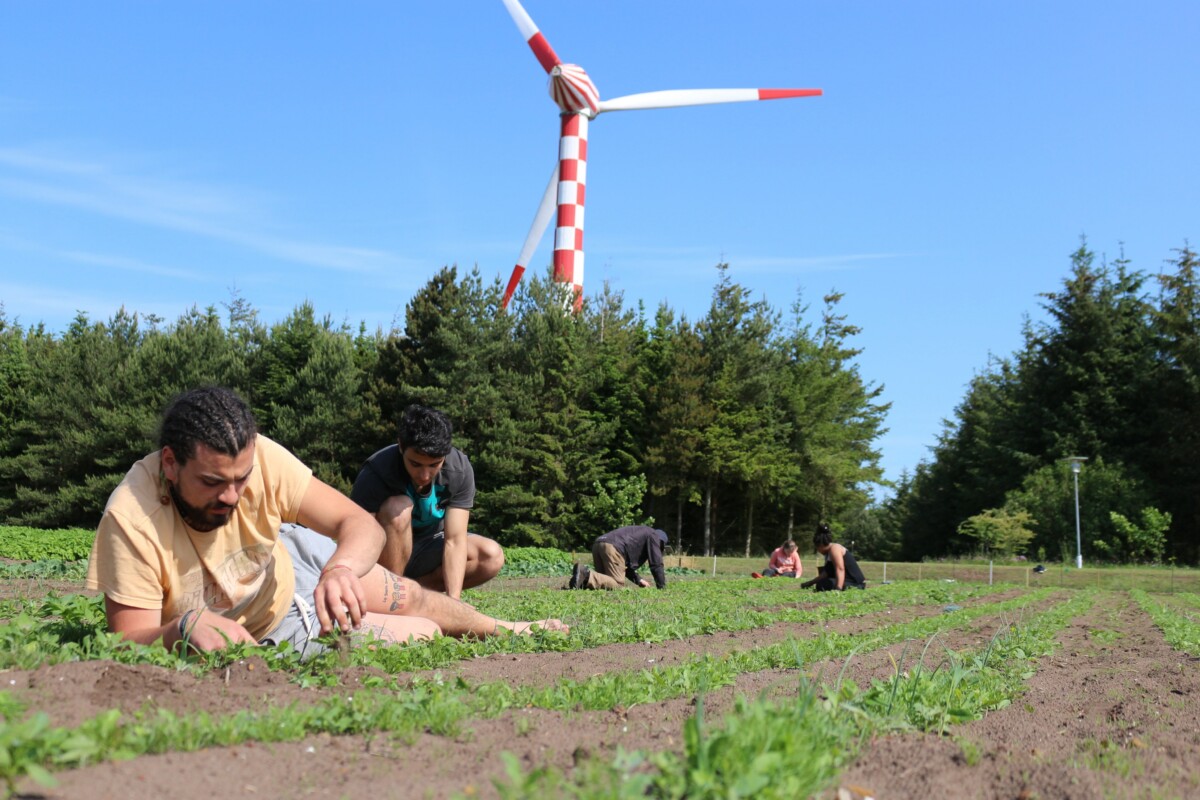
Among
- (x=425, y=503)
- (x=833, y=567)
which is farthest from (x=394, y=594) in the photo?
(x=833, y=567)

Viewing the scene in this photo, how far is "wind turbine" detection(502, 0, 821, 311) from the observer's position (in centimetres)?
3641

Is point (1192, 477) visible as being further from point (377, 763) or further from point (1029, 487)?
point (377, 763)

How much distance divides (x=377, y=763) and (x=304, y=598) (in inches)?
80.3

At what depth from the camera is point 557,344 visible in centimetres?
3697

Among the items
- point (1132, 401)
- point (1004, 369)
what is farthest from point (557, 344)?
point (1004, 369)

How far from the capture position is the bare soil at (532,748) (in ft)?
7.08

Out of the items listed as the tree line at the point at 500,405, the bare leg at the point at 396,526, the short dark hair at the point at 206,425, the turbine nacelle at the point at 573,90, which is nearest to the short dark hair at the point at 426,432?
the bare leg at the point at 396,526

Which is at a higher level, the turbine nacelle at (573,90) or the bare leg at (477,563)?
the turbine nacelle at (573,90)

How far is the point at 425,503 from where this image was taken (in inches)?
248

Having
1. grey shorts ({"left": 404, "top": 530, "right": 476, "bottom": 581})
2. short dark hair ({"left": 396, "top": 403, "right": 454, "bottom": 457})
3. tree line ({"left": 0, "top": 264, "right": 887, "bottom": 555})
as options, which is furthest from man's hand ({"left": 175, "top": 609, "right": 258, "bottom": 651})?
tree line ({"left": 0, "top": 264, "right": 887, "bottom": 555})

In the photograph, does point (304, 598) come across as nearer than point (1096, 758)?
No

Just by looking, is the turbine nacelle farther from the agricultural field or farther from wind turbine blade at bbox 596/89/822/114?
the agricultural field

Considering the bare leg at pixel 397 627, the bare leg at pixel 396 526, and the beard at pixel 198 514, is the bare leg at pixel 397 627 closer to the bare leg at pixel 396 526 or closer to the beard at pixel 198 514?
the beard at pixel 198 514

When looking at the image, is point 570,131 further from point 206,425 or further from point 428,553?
point 206,425
